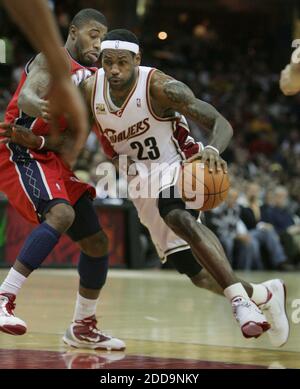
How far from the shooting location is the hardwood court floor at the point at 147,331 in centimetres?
552

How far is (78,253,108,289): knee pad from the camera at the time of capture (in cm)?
650

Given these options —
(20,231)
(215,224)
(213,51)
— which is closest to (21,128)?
(20,231)

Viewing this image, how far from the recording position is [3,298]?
229 inches

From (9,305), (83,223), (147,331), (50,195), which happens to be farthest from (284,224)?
(9,305)

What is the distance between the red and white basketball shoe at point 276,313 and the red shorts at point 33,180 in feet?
4.69

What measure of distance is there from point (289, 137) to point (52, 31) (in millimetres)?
20716

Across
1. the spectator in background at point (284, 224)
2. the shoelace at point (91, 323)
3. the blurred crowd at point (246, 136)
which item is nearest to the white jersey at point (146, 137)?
the shoelace at point (91, 323)

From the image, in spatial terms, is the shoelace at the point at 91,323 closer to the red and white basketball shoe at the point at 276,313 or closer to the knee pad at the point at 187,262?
the knee pad at the point at 187,262

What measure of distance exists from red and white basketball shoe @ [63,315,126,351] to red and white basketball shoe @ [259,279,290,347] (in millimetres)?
984

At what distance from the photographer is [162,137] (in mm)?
6402

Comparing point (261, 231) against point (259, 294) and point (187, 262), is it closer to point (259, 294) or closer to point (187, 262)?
point (187, 262)

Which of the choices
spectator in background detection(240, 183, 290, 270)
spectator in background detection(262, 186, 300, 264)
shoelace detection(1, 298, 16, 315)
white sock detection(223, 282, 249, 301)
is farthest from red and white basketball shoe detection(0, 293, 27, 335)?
Result: spectator in background detection(262, 186, 300, 264)

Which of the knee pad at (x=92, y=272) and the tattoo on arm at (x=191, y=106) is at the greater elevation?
the tattoo on arm at (x=191, y=106)

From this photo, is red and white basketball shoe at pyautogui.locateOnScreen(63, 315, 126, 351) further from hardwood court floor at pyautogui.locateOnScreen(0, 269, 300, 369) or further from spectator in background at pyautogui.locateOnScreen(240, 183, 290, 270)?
spectator in background at pyautogui.locateOnScreen(240, 183, 290, 270)
